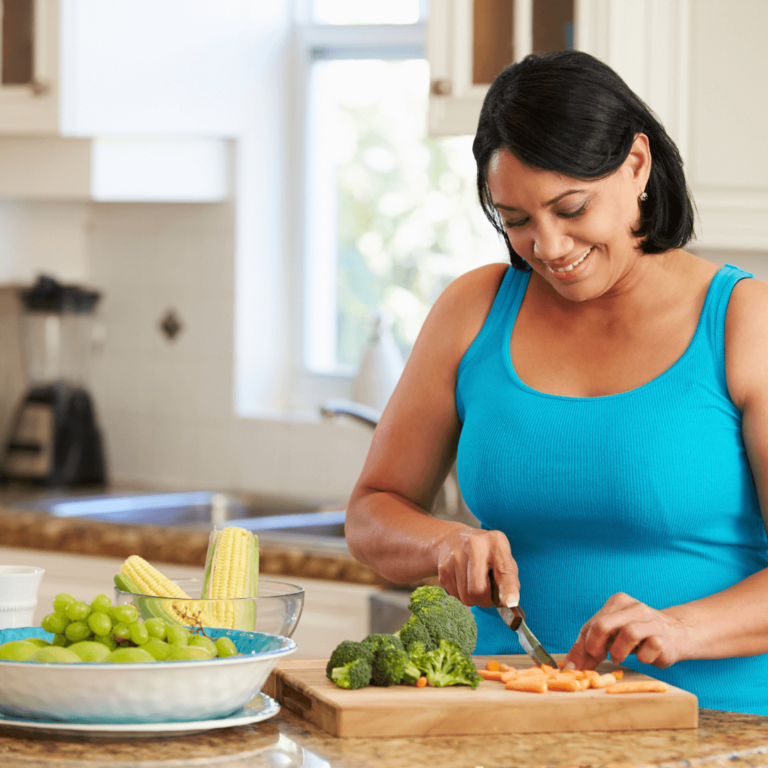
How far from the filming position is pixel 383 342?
265 cm

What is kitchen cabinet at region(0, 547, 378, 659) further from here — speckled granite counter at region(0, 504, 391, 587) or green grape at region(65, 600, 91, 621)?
green grape at region(65, 600, 91, 621)

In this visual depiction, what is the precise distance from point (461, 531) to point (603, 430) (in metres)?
0.18

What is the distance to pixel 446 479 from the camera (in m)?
2.36

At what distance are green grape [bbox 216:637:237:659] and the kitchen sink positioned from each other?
1.63 metres

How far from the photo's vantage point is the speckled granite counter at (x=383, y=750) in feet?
2.97

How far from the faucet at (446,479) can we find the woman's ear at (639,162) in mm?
1082

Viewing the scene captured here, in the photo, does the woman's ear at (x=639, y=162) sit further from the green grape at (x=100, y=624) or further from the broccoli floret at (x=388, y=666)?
the green grape at (x=100, y=624)

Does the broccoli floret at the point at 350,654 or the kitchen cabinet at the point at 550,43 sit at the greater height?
the kitchen cabinet at the point at 550,43

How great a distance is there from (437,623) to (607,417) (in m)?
0.31

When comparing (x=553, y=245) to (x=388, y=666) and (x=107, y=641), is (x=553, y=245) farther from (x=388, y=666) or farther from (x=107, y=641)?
(x=107, y=641)

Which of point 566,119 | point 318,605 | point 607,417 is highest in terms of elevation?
point 566,119

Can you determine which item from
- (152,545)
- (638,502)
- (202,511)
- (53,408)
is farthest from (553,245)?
(53,408)

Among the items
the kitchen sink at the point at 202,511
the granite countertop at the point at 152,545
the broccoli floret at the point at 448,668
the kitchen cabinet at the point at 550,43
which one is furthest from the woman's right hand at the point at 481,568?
the kitchen sink at the point at 202,511

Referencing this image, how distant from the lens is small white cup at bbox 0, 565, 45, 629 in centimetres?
114
